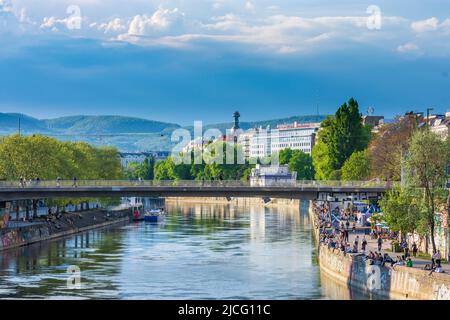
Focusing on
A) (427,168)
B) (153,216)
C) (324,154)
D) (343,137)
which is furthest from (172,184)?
(324,154)

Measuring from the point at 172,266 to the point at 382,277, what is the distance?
2203 centimetres

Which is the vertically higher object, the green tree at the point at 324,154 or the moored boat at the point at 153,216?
the green tree at the point at 324,154

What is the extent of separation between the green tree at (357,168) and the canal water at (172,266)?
1981 centimetres

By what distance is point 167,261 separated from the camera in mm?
91312

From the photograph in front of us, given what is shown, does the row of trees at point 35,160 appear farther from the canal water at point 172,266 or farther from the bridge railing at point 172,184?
the bridge railing at point 172,184

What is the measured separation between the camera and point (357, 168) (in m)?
151

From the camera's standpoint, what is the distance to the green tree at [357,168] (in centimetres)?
15088

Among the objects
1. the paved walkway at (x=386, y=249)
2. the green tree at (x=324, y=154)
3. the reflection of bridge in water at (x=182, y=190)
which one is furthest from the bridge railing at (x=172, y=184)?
the green tree at (x=324, y=154)

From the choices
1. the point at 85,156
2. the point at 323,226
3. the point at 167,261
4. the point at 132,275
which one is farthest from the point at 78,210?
the point at 132,275

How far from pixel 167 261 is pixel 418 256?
21.2 metres

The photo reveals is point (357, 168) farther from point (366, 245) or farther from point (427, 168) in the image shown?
point (427, 168)

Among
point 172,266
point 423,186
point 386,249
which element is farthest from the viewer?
point 172,266

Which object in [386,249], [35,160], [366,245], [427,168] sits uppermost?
[35,160]
